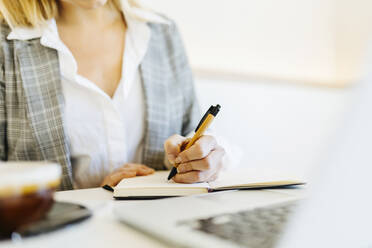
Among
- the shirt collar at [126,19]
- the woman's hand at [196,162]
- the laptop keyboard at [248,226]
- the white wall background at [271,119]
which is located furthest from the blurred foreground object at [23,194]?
the white wall background at [271,119]

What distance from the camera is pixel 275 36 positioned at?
1759 millimetres

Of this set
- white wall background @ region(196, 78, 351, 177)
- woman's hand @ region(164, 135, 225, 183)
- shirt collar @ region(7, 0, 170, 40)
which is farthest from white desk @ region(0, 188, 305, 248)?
white wall background @ region(196, 78, 351, 177)

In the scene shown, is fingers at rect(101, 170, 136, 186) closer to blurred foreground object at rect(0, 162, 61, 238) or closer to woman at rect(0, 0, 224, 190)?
woman at rect(0, 0, 224, 190)

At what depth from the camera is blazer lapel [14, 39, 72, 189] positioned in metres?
0.96

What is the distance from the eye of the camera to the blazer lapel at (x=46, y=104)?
0.96 metres

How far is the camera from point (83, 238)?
0.42 metres

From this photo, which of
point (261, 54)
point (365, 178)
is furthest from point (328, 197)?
point (261, 54)

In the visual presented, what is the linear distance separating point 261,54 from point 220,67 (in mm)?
251

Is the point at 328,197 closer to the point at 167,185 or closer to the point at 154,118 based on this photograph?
the point at 167,185

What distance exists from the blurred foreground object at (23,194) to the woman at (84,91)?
1.49 ft

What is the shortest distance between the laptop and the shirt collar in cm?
70

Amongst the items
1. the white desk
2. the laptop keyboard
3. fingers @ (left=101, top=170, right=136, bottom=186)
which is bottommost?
fingers @ (left=101, top=170, right=136, bottom=186)

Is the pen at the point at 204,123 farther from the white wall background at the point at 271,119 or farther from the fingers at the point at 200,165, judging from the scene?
the white wall background at the point at 271,119

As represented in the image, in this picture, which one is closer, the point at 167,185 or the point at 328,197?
the point at 328,197
